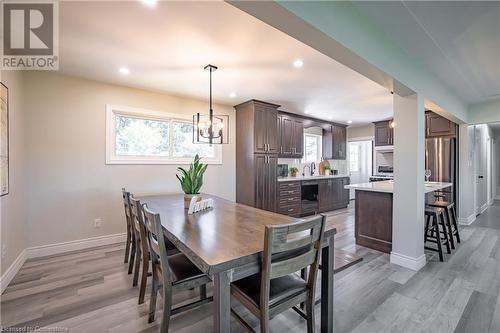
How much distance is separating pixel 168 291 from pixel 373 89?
13.0 ft

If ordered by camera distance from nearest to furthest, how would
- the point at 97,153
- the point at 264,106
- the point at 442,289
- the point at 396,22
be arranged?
the point at 396,22 < the point at 442,289 < the point at 97,153 < the point at 264,106

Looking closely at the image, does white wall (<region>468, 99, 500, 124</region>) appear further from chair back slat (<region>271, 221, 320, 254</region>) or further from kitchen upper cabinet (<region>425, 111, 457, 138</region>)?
chair back slat (<region>271, 221, 320, 254</region>)

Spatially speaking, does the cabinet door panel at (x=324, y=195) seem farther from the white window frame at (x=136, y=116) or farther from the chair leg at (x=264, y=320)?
the chair leg at (x=264, y=320)

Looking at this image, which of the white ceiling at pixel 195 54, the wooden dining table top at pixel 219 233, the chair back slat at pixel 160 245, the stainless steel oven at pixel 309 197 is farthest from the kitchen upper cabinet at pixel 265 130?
the chair back slat at pixel 160 245

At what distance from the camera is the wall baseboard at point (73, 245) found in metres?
2.95

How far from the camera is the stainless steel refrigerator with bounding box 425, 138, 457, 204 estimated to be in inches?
178

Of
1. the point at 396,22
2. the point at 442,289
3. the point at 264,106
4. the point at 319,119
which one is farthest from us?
the point at 319,119

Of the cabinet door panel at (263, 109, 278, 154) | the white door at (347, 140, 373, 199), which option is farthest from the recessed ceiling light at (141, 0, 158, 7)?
the white door at (347, 140, 373, 199)

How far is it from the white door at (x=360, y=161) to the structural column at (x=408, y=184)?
4699 mm

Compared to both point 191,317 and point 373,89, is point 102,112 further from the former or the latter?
point 373,89

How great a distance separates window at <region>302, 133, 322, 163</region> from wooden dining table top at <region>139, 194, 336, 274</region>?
4.36m

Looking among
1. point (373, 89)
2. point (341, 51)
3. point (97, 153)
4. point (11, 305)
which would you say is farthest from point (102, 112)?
point (373, 89)

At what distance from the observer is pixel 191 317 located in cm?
180

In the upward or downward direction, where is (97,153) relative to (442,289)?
upward
